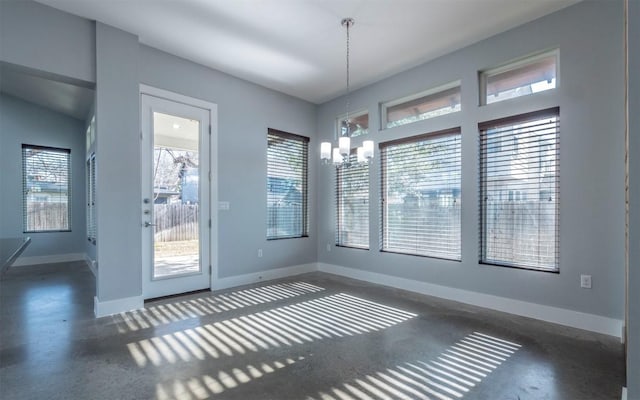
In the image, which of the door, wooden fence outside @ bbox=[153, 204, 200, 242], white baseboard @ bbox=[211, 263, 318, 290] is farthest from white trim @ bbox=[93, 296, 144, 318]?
white baseboard @ bbox=[211, 263, 318, 290]

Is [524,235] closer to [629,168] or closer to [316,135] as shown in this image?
[629,168]

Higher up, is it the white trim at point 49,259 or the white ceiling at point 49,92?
the white ceiling at point 49,92

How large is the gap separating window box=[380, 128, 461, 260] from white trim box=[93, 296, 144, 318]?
329cm

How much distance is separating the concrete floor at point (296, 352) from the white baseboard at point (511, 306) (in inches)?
4.3

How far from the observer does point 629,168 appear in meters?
1.12

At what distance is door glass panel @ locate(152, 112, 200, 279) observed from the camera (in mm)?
3807

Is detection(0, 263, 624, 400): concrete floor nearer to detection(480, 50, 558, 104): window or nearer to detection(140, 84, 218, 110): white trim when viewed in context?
detection(480, 50, 558, 104): window

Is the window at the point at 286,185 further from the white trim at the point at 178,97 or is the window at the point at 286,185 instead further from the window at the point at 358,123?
the white trim at the point at 178,97

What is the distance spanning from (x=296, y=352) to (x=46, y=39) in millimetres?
3782

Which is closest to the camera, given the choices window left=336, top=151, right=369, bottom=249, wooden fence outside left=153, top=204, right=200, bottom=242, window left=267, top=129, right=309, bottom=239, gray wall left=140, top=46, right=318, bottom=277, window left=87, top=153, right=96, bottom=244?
wooden fence outside left=153, top=204, right=200, bottom=242

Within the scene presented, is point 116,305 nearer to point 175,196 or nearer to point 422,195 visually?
point 175,196

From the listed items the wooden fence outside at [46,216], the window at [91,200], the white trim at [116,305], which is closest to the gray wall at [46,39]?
the white trim at [116,305]

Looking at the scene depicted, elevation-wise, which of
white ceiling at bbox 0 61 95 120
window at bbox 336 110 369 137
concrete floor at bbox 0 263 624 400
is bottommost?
concrete floor at bbox 0 263 624 400

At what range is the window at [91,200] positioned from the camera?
18.2 ft
